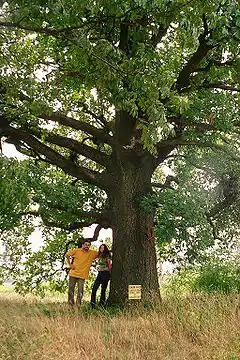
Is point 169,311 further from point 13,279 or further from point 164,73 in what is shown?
point 13,279

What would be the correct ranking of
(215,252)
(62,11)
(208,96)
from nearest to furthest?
(62,11), (208,96), (215,252)

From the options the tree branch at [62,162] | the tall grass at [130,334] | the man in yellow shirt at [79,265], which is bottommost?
the tall grass at [130,334]

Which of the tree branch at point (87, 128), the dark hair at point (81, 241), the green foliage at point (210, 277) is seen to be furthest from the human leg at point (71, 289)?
the tree branch at point (87, 128)

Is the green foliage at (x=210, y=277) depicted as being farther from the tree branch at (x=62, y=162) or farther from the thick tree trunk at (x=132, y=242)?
the tree branch at (x=62, y=162)

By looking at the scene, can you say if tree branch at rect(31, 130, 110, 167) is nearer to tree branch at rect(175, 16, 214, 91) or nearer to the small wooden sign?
tree branch at rect(175, 16, 214, 91)

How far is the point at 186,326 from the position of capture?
25.7 ft

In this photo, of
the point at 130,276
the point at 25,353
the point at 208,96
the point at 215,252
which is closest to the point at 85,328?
the point at 25,353

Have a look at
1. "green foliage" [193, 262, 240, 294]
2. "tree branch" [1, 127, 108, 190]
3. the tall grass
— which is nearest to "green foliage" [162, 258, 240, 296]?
"green foliage" [193, 262, 240, 294]

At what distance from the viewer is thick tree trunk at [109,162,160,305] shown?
11.7 m

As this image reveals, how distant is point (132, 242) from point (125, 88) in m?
4.98

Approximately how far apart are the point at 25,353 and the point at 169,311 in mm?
3705

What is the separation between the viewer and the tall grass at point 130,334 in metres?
6.48

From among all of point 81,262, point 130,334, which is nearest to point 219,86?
point 81,262

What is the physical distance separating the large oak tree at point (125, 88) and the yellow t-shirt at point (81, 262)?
3.12 feet
